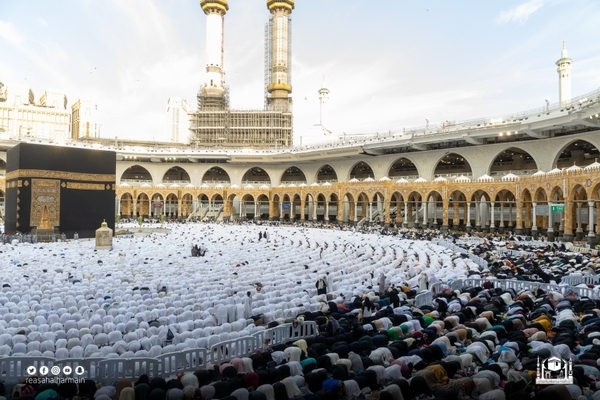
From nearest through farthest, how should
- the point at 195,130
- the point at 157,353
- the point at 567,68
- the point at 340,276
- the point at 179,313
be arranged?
the point at 157,353 → the point at 179,313 → the point at 340,276 → the point at 567,68 → the point at 195,130

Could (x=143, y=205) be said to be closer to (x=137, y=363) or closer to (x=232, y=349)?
(x=232, y=349)

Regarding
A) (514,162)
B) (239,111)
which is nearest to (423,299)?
(514,162)

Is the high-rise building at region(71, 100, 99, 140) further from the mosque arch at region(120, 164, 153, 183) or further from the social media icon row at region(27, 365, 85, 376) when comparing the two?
the social media icon row at region(27, 365, 85, 376)

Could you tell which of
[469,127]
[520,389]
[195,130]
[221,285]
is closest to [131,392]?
[520,389]

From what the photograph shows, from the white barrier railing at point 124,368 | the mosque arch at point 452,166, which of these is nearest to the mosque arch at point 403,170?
the mosque arch at point 452,166

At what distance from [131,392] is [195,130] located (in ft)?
205

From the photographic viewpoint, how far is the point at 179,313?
30.2 ft

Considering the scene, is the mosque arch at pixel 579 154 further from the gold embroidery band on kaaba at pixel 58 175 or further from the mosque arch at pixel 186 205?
the mosque arch at pixel 186 205

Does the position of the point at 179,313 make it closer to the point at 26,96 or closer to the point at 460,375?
the point at 460,375

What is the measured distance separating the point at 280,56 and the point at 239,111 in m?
11.0

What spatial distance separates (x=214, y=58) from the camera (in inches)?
2527

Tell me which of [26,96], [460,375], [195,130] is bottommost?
[460,375]

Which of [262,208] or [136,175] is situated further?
[136,175]

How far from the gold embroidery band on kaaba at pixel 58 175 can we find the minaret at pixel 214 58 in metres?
38.7
